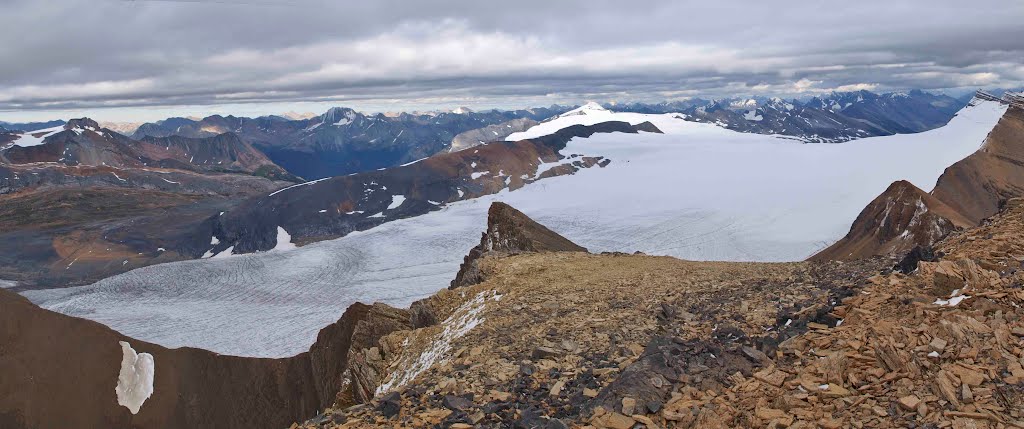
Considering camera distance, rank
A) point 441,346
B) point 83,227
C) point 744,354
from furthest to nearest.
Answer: point 83,227 < point 441,346 < point 744,354

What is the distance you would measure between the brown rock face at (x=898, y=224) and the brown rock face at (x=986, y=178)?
40.0 ft

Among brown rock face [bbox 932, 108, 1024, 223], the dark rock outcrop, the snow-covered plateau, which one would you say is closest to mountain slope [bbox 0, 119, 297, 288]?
the dark rock outcrop

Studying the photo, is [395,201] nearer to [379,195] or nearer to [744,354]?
[379,195]

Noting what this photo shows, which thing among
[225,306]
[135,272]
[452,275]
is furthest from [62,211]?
[452,275]

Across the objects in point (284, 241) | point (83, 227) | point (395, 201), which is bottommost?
point (284, 241)

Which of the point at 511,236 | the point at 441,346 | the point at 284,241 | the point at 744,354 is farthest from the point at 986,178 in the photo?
the point at 284,241

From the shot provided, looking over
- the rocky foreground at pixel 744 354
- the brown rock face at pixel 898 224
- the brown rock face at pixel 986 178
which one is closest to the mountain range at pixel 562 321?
the rocky foreground at pixel 744 354

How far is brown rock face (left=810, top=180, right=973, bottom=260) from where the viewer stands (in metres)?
48.2

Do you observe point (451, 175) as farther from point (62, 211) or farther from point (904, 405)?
point (904, 405)

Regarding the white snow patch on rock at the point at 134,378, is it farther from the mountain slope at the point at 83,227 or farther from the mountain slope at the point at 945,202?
the mountain slope at the point at 83,227

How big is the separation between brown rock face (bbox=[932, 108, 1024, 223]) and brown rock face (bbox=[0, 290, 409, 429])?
63.3 m

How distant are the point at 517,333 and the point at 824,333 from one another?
600cm

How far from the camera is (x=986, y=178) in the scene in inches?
2987

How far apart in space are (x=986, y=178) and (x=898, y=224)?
3561 cm
